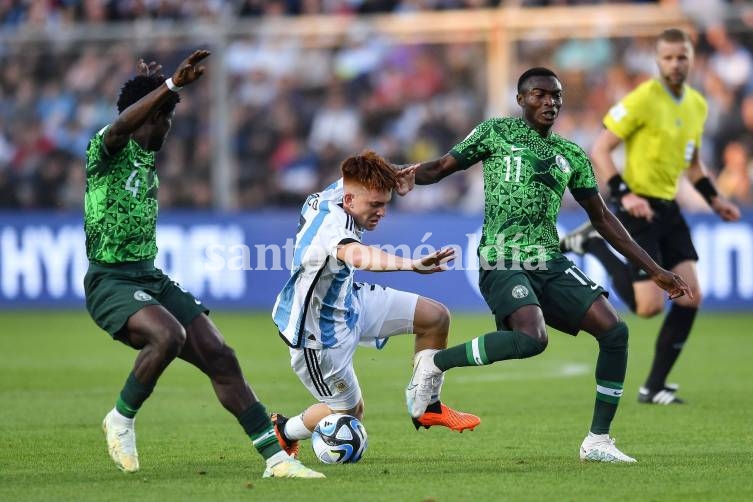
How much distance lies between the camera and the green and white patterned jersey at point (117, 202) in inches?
301

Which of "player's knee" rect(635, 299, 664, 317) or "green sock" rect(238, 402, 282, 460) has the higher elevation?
"green sock" rect(238, 402, 282, 460)

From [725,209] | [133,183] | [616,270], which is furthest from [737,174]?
[133,183]

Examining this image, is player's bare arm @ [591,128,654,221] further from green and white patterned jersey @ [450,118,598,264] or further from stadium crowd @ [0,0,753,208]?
stadium crowd @ [0,0,753,208]

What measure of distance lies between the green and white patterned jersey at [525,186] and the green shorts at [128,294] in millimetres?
1884

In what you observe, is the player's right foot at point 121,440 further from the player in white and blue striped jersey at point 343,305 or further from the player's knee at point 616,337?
the player's knee at point 616,337

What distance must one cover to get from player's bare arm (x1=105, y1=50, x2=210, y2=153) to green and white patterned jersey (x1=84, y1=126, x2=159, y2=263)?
8.6 inches

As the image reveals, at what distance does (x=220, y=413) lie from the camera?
10625 millimetres

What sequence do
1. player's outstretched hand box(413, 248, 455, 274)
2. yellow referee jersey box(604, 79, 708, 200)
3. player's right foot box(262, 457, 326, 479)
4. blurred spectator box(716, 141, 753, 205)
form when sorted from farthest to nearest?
1. blurred spectator box(716, 141, 753, 205)
2. yellow referee jersey box(604, 79, 708, 200)
3. player's right foot box(262, 457, 326, 479)
4. player's outstretched hand box(413, 248, 455, 274)

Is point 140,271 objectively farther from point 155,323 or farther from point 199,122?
point 199,122

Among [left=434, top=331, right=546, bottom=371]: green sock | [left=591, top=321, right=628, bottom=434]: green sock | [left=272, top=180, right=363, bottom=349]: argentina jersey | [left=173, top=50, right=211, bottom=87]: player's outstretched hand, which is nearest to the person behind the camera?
[left=173, top=50, right=211, bottom=87]: player's outstretched hand

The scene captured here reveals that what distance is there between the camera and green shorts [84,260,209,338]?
7492 millimetres

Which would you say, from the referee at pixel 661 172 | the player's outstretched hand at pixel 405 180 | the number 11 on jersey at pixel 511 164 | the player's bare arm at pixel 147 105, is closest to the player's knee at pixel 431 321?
the player's outstretched hand at pixel 405 180

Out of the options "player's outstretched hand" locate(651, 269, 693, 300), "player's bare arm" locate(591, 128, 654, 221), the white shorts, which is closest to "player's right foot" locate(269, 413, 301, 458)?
the white shorts

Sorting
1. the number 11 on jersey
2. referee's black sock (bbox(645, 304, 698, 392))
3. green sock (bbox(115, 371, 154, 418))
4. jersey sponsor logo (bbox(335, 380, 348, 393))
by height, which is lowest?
referee's black sock (bbox(645, 304, 698, 392))
